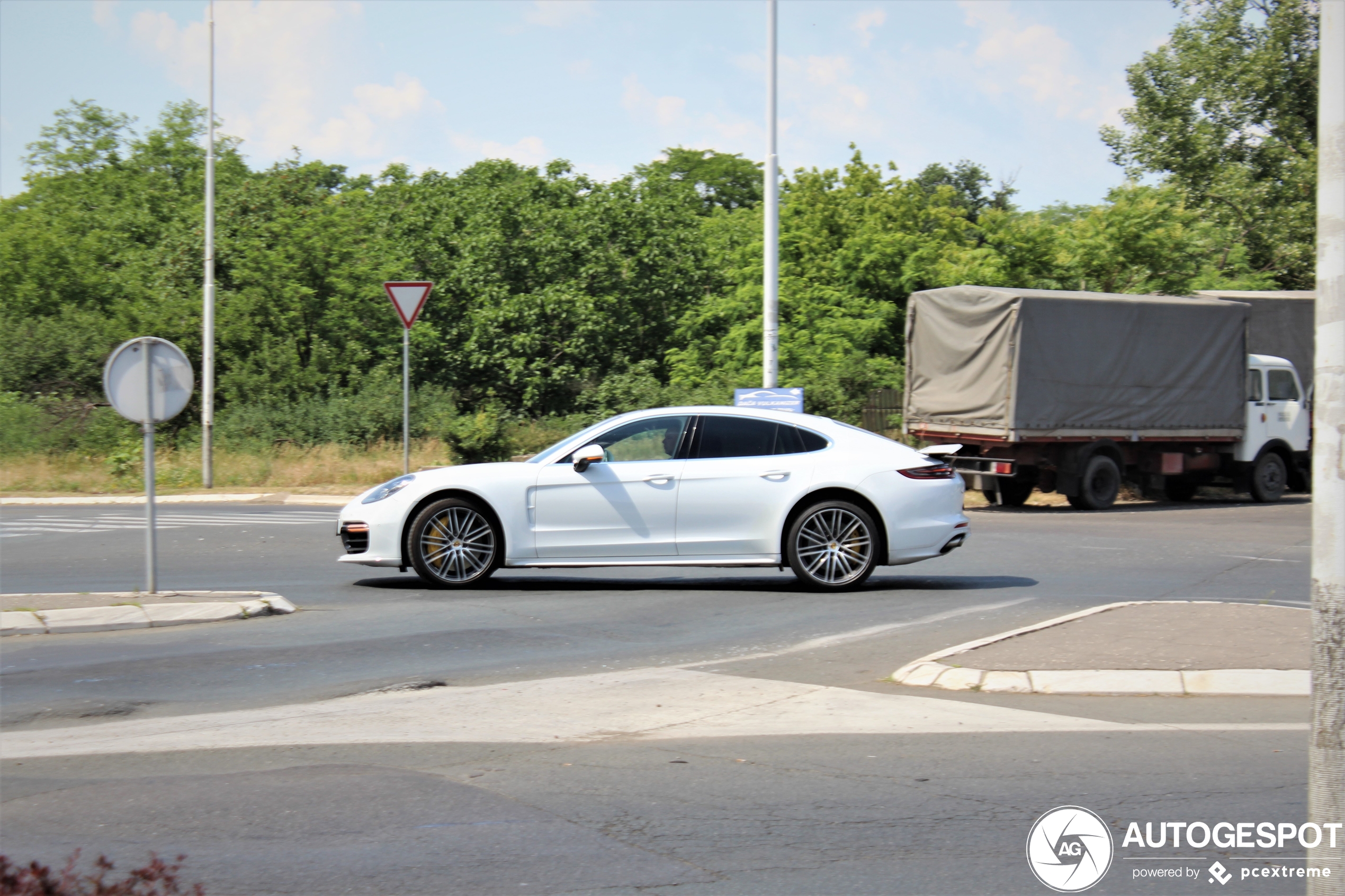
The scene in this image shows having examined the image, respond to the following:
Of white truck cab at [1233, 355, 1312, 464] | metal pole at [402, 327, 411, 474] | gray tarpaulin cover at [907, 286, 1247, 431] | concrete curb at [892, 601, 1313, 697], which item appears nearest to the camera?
concrete curb at [892, 601, 1313, 697]

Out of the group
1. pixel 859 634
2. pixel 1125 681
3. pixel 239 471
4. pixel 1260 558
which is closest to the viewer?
pixel 1125 681

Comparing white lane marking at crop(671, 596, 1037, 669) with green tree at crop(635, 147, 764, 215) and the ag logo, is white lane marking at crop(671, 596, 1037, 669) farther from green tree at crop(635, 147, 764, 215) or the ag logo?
green tree at crop(635, 147, 764, 215)

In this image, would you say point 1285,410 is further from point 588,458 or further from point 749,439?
point 588,458

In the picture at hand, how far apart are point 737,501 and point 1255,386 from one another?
15768mm

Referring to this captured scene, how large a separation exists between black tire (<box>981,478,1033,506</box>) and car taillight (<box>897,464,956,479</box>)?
10.2 metres

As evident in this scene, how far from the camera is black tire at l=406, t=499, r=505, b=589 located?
36.0ft

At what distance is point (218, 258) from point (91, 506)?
10.4 meters

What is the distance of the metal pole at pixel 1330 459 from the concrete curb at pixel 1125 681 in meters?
3.94

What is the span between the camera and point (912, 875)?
4.27 m

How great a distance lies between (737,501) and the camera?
1093 cm

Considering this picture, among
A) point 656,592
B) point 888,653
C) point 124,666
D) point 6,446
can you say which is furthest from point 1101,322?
point 6,446

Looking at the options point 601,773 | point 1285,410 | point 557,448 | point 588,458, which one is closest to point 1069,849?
point 601,773

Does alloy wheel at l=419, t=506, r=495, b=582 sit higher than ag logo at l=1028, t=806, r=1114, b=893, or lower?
higher

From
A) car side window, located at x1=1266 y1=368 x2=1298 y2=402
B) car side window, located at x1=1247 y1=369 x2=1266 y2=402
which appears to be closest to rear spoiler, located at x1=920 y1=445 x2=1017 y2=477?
car side window, located at x1=1247 y1=369 x2=1266 y2=402
